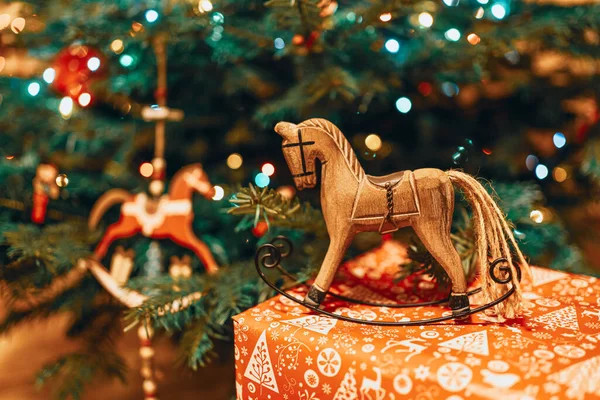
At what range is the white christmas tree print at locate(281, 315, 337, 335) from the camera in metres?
0.50

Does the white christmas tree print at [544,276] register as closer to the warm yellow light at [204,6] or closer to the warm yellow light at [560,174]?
the warm yellow light at [560,174]

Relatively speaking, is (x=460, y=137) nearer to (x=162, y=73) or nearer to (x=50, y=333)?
(x=162, y=73)

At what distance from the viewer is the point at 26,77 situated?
1127 mm

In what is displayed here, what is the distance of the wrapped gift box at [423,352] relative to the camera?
408 millimetres

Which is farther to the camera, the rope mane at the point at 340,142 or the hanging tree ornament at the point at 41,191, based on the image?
the hanging tree ornament at the point at 41,191

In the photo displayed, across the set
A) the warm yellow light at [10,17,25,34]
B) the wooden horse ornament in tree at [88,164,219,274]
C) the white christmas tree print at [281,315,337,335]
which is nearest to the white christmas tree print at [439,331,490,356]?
the white christmas tree print at [281,315,337,335]

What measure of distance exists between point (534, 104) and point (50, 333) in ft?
4.20

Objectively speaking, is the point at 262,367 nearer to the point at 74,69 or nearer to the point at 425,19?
the point at 425,19

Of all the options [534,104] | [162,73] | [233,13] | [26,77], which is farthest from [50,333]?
[534,104]

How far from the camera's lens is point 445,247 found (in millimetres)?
516

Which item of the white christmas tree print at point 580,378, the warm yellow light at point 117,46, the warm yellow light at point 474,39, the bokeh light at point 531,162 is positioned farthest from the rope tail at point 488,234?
the warm yellow light at point 117,46

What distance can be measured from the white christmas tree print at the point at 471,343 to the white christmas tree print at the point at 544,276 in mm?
176

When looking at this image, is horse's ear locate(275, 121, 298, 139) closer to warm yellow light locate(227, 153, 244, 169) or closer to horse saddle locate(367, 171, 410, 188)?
horse saddle locate(367, 171, 410, 188)

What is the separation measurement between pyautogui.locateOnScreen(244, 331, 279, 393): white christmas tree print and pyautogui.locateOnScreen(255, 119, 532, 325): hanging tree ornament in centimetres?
7
